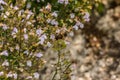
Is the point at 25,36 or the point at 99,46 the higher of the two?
the point at 99,46

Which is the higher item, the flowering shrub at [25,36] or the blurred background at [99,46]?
the blurred background at [99,46]

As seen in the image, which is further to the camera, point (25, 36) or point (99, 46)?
point (99, 46)

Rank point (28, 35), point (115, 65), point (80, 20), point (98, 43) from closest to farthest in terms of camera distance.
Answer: point (28, 35), point (80, 20), point (115, 65), point (98, 43)

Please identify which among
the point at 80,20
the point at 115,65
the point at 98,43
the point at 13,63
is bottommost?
the point at 13,63

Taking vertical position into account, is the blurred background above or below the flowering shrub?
above

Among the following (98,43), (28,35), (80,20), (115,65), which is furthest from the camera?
(98,43)

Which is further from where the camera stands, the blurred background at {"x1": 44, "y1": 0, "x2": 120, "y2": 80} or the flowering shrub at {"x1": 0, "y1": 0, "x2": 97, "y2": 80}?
the blurred background at {"x1": 44, "y1": 0, "x2": 120, "y2": 80}

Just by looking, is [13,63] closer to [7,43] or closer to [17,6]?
[7,43]

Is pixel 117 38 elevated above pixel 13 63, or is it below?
above

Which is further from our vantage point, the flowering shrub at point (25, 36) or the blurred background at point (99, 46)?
the blurred background at point (99, 46)

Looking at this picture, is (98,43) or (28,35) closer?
(28,35)

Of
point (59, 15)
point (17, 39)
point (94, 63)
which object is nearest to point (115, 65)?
point (94, 63)
